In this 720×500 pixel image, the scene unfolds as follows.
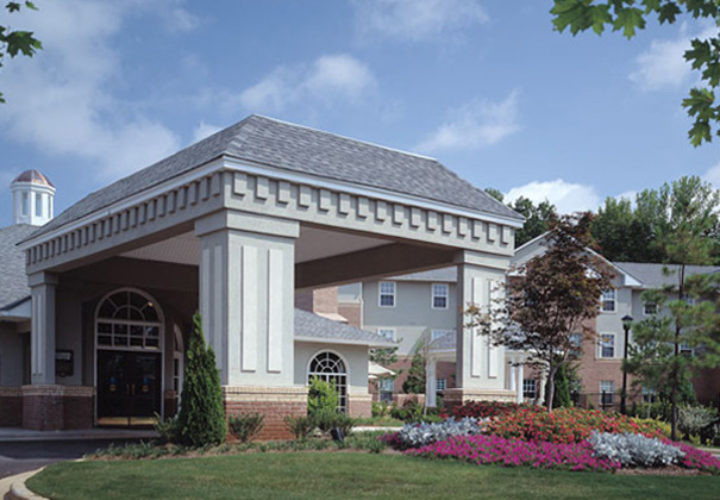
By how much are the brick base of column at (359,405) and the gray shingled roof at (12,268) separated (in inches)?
448

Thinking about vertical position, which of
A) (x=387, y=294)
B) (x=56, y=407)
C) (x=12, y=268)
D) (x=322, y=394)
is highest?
(x=12, y=268)

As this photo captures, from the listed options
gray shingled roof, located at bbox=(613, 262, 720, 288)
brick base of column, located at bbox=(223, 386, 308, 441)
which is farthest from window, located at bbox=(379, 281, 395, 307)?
brick base of column, located at bbox=(223, 386, 308, 441)

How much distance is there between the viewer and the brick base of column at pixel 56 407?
23.5 metres

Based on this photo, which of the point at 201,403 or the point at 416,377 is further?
the point at 416,377

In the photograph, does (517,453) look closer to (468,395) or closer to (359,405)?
(468,395)

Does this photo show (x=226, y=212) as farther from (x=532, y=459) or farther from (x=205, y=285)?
(x=532, y=459)

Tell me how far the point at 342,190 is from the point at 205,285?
3382mm

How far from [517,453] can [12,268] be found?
69.7 ft

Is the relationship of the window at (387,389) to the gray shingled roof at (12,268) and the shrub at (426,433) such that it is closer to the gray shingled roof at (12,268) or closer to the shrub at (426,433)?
the gray shingled roof at (12,268)

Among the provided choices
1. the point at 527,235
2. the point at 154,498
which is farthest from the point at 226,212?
the point at 527,235

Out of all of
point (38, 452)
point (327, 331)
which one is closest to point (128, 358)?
point (327, 331)

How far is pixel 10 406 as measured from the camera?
25.9 metres

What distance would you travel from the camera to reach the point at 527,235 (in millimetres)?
66688

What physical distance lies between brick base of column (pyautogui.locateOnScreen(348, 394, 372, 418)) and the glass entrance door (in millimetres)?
6927
